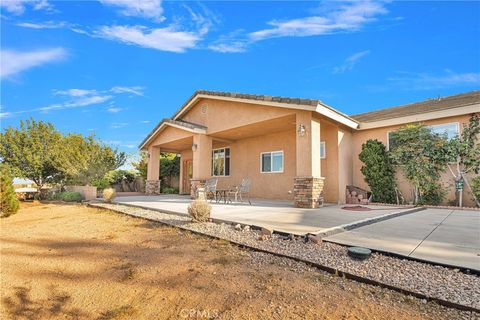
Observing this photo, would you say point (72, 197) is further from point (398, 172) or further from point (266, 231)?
point (398, 172)

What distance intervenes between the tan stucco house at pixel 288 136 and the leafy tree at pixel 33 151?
6.45 meters

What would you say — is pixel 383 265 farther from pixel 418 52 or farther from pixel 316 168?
pixel 418 52

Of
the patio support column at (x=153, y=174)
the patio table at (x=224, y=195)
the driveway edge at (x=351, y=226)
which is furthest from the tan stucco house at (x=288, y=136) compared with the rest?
the driveway edge at (x=351, y=226)

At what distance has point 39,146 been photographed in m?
15.6

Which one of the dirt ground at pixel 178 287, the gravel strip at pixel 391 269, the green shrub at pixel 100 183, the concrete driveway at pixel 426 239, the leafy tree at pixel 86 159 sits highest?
the leafy tree at pixel 86 159

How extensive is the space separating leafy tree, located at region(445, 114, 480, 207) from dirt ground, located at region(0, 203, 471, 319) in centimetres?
862

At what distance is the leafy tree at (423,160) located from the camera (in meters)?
9.05

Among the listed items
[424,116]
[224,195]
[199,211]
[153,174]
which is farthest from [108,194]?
[424,116]

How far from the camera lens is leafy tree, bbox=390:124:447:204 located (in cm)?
905

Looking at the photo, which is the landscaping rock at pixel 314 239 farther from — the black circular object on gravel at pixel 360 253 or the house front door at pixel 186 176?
the house front door at pixel 186 176

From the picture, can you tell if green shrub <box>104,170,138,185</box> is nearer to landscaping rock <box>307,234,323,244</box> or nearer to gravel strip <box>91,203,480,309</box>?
gravel strip <box>91,203,480,309</box>

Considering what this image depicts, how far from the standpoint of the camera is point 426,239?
13.8 feet

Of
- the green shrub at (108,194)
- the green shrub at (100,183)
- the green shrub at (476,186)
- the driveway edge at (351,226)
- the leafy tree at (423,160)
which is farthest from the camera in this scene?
the green shrub at (100,183)

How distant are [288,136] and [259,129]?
1.42 m
